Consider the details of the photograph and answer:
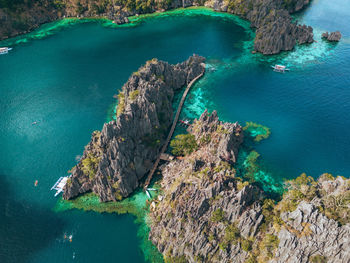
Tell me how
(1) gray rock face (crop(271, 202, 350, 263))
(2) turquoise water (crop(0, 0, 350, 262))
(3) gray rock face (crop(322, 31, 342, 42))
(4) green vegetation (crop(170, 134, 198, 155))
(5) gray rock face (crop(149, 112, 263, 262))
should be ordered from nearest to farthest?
(1) gray rock face (crop(271, 202, 350, 263)) < (5) gray rock face (crop(149, 112, 263, 262)) < (2) turquoise water (crop(0, 0, 350, 262)) < (4) green vegetation (crop(170, 134, 198, 155)) < (3) gray rock face (crop(322, 31, 342, 42))

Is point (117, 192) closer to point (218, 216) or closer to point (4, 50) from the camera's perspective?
point (218, 216)

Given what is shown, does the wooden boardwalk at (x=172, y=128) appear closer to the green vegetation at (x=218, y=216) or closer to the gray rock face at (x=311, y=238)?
the green vegetation at (x=218, y=216)

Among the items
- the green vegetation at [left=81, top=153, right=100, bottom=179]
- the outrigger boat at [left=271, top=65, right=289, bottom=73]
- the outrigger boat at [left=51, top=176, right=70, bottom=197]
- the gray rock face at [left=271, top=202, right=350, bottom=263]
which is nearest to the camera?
the gray rock face at [left=271, top=202, right=350, bottom=263]

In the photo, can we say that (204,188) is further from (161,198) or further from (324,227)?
(324,227)

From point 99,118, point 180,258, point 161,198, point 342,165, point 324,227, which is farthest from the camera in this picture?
point 99,118

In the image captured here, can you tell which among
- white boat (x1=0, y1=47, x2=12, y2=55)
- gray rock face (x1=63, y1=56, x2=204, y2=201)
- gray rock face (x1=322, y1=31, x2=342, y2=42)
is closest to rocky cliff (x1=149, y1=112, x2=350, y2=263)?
gray rock face (x1=63, y1=56, x2=204, y2=201)

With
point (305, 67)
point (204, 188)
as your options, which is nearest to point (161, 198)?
point (204, 188)

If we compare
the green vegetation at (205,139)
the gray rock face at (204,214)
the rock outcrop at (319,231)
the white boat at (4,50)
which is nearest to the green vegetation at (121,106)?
the green vegetation at (205,139)

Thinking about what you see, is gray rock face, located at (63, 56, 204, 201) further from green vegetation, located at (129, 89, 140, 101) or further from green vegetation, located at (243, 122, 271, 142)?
green vegetation, located at (243, 122, 271, 142)
